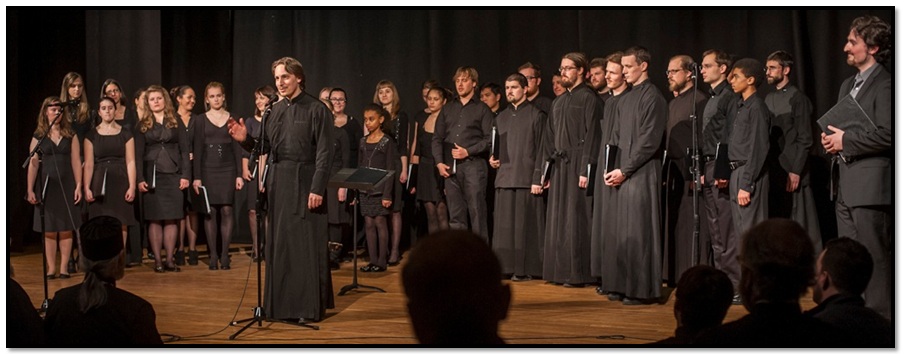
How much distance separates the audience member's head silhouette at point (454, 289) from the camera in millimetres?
1928

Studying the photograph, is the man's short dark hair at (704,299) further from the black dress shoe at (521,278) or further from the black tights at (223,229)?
the black tights at (223,229)

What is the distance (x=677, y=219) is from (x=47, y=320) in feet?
14.8

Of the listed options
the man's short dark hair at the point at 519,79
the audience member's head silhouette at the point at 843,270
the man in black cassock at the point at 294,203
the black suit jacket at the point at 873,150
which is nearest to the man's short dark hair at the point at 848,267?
the audience member's head silhouette at the point at 843,270

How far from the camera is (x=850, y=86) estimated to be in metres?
4.88

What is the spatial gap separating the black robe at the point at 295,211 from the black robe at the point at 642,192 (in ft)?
6.06

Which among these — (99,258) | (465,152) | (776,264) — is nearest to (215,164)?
(465,152)

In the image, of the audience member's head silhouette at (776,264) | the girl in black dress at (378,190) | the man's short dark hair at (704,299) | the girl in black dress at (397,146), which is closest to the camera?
the audience member's head silhouette at (776,264)

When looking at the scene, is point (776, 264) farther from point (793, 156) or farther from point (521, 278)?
point (521, 278)

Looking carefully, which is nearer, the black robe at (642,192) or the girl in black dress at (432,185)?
the black robe at (642,192)

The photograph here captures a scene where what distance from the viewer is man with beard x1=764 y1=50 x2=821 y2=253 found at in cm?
624

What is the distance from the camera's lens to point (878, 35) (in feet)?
15.1

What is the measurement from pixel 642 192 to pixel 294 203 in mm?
2090

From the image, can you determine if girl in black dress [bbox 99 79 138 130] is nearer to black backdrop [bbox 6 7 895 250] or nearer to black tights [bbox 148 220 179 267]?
black tights [bbox 148 220 179 267]

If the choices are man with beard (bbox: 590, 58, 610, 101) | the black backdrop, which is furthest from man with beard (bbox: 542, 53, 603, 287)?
the black backdrop
